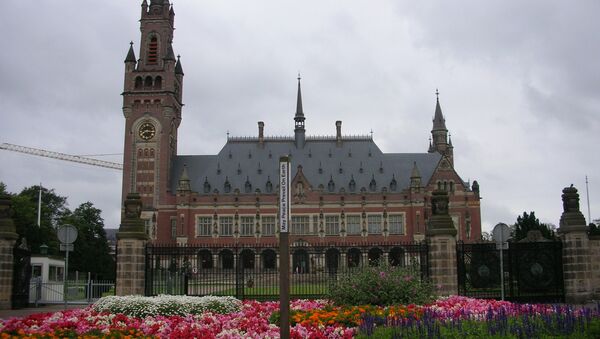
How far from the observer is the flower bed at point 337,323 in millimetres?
10344

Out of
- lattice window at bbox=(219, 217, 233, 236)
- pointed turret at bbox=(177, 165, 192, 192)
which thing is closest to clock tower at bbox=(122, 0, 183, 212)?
pointed turret at bbox=(177, 165, 192, 192)

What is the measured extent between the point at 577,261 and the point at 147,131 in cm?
5969

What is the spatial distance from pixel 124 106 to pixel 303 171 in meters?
22.6

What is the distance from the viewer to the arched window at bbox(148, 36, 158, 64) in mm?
76312

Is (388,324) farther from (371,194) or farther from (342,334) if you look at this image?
(371,194)

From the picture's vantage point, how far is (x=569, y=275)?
22.4 meters

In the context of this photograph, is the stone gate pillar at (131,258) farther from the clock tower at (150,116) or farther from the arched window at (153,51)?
the arched window at (153,51)

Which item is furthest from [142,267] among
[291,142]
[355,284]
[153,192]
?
[291,142]

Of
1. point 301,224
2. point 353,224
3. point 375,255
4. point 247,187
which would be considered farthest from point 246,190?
point 375,255

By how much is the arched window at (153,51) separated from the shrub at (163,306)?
6224 centimetres

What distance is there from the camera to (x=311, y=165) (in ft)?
254

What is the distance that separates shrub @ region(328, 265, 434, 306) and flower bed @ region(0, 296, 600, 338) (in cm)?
44

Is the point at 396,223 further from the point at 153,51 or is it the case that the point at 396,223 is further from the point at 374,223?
the point at 153,51

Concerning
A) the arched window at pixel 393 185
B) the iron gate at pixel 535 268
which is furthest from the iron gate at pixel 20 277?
the arched window at pixel 393 185
